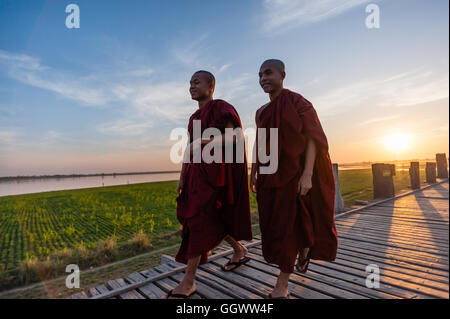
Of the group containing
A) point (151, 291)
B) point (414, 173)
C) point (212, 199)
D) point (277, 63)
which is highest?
point (277, 63)

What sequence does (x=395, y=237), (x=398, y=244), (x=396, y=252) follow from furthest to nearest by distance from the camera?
1. (x=395, y=237)
2. (x=398, y=244)
3. (x=396, y=252)

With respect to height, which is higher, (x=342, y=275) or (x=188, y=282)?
(x=188, y=282)

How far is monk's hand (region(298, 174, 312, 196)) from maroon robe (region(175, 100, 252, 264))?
74 centimetres

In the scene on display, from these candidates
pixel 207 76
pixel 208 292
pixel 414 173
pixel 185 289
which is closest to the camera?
pixel 185 289

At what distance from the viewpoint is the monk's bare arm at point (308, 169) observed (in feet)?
8.05

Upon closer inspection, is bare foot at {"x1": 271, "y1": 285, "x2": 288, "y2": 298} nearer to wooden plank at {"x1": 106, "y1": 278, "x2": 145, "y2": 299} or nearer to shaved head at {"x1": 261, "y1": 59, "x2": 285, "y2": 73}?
wooden plank at {"x1": 106, "y1": 278, "x2": 145, "y2": 299}

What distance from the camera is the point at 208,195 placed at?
2664 mm

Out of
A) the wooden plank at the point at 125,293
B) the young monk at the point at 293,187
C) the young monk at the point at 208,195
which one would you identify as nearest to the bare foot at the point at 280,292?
the young monk at the point at 293,187

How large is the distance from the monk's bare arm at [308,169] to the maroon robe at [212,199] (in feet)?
2.49

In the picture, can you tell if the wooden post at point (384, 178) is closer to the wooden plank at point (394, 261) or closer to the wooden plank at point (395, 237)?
the wooden plank at point (395, 237)

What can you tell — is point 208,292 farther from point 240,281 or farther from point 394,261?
point 394,261

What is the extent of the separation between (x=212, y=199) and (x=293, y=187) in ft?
2.96

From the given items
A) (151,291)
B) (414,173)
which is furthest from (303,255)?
(414,173)

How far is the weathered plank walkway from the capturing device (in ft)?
8.54
